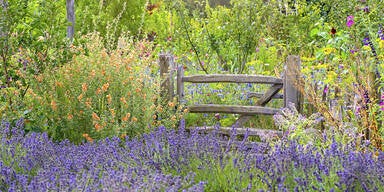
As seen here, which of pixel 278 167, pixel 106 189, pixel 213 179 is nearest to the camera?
pixel 106 189

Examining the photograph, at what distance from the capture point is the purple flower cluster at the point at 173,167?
135 inches

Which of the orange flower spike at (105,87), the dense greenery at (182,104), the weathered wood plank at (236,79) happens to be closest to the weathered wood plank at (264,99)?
the weathered wood plank at (236,79)

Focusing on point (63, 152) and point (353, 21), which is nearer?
point (63, 152)

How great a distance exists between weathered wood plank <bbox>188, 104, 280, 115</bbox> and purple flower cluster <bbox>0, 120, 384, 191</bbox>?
220 cm

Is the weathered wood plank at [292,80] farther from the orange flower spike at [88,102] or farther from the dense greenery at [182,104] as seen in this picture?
the orange flower spike at [88,102]

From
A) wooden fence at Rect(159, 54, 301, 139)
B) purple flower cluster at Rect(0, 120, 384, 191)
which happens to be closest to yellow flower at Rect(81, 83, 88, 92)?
purple flower cluster at Rect(0, 120, 384, 191)

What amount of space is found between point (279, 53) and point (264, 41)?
372 mm

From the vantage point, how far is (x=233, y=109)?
275 inches

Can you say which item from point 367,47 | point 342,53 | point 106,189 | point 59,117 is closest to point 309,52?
point 342,53

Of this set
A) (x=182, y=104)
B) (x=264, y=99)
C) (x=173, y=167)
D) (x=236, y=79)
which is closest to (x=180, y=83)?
(x=182, y=104)

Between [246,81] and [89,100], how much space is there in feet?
6.31

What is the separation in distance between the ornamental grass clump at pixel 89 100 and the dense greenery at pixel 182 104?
0.05ft

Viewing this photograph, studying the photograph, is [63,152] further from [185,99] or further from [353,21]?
[353,21]

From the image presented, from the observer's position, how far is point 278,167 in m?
3.66
